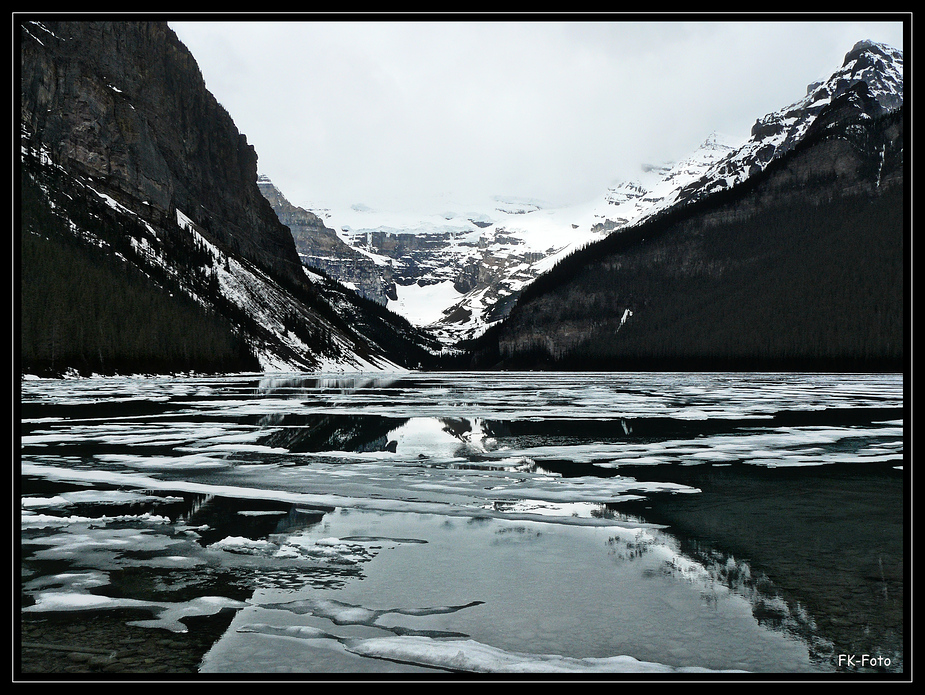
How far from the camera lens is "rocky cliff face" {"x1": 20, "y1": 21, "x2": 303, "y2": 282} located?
147 meters

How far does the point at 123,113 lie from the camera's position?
520 feet

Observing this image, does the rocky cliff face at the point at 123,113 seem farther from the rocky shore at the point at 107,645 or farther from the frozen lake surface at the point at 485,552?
the rocky shore at the point at 107,645

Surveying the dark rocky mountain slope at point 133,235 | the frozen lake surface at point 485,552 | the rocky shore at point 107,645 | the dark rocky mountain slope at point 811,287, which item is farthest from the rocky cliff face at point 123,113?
the rocky shore at point 107,645

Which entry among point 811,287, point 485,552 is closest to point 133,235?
point 485,552

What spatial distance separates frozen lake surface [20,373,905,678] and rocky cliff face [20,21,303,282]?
Answer: 155 meters

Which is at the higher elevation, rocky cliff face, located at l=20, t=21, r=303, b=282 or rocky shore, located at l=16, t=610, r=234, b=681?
rocky cliff face, located at l=20, t=21, r=303, b=282

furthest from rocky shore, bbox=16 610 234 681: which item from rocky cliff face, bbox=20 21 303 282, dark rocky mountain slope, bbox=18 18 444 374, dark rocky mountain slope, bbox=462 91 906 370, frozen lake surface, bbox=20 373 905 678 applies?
rocky cliff face, bbox=20 21 303 282

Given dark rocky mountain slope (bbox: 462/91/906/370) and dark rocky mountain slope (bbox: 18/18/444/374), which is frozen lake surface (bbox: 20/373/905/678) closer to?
dark rocky mountain slope (bbox: 18/18/444/374)

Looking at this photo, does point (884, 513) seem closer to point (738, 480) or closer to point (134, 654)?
point (738, 480)

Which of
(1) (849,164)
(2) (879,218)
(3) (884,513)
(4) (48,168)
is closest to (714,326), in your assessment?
(2) (879,218)

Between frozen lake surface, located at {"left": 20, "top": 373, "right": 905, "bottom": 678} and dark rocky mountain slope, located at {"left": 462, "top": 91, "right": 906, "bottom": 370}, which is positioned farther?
dark rocky mountain slope, located at {"left": 462, "top": 91, "right": 906, "bottom": 370}

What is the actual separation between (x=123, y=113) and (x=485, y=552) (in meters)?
181

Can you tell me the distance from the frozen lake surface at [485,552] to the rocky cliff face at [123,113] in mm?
155115
